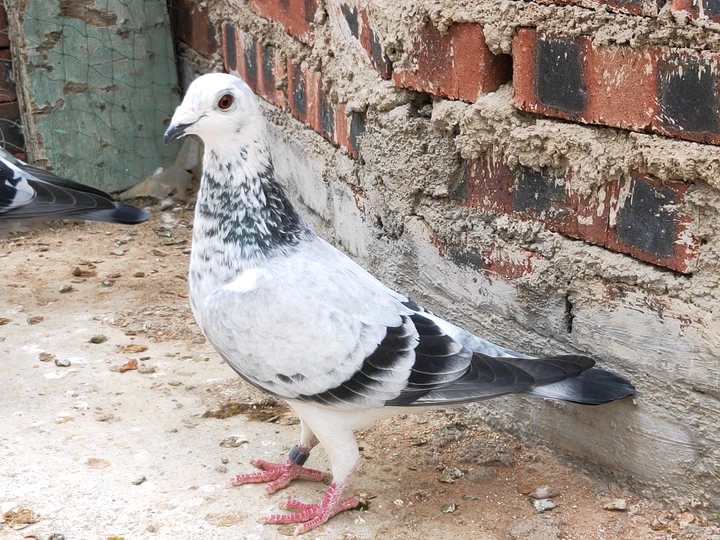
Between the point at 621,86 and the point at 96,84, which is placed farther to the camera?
the point at 96,84

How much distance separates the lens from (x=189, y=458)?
8.91 feet

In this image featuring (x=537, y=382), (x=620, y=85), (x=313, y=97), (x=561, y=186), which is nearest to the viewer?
(x=620, y=85)

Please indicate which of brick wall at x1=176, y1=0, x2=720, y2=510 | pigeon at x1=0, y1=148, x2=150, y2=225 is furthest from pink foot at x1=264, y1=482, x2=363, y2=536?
pigeon at x1=0, y1=148, x2=150, y2=225

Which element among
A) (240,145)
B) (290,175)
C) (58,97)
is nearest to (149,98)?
(58,97)

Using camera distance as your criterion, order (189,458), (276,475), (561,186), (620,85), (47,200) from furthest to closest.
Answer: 1. (47,200)
2. (189,458)
3. (276,475)
4. (561,186)
5. (620,85)

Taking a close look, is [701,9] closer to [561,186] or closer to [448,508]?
[561,186]

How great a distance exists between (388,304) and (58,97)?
2.85 meters

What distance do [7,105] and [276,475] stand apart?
2.90 metres

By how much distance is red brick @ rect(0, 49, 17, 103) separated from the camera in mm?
4594

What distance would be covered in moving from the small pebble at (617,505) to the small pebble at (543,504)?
0.13 m

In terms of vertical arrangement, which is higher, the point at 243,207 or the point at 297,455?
the point at 243,207

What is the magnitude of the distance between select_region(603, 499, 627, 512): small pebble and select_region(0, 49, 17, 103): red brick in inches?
139

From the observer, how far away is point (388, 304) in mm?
2426

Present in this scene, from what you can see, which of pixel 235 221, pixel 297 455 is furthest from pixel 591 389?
pixel 235 221
